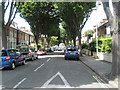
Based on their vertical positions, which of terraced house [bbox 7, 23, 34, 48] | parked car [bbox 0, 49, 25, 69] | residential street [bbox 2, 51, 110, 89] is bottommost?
residential street [bbox 2, 51, 110, 89]

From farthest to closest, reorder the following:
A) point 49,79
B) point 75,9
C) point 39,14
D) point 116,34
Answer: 1. point 39,14
2. point 75,9
3. point 49,79
4. point 116,34

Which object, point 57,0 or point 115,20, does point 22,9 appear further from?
point 115,20

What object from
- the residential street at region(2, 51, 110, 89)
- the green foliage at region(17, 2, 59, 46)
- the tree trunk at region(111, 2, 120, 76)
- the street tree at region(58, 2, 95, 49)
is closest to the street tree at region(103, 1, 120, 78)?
the tree trunk at region(111, 2, 120, 76)

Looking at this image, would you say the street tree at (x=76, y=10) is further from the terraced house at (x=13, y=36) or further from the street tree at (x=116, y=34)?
the terraced house at (x=13, y=36)

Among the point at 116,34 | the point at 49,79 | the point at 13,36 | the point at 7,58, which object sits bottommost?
the point at 49,79

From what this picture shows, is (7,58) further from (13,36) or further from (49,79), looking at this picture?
(13,36)

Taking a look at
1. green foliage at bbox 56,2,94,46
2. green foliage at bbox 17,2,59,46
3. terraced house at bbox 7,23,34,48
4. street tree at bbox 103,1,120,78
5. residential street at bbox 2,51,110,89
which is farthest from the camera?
terraced house at bbox 7,23,34,48

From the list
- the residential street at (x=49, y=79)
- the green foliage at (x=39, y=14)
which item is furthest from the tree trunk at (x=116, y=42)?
the green foliage at (x=39, y=14)

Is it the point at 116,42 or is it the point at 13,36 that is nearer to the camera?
the point at 116,42

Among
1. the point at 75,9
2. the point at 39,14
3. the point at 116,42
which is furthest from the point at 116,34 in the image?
the point at 39,14

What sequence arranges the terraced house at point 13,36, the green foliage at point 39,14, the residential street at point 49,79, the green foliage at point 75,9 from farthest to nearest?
the terraced house at point 13,36
the green foliage at point 39,14
the green foliage at point 75,9
the residential street at point 49,79

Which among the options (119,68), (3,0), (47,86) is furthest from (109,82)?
(3,0)

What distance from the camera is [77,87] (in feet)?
20.6

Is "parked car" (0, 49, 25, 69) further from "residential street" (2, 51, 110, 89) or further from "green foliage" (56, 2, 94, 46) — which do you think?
"green foliage" (56, 2, 94, 46)
